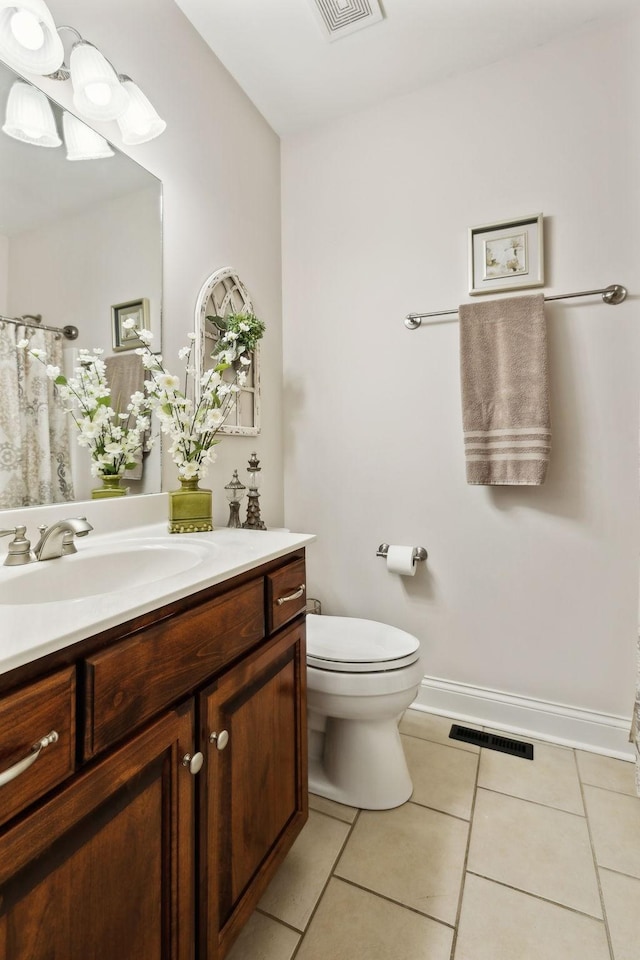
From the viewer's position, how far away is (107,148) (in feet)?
4.06

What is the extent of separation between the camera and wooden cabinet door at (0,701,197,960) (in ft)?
1.65

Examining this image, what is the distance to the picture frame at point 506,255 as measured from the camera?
165 cm

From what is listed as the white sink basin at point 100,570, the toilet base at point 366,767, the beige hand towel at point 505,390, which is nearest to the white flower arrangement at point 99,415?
the white sink basin at point 100,570

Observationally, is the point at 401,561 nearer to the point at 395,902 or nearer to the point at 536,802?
the point at 536,802

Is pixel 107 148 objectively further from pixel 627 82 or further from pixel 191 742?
pixel 627 82

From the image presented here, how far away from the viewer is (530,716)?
170 centimetres

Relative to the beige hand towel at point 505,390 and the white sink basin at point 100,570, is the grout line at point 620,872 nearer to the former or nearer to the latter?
the beige hand towel at point 505,390

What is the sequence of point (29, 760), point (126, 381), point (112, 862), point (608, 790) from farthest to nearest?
point (608, 790), point (126, 381), point (112, 862), point (29, 760)

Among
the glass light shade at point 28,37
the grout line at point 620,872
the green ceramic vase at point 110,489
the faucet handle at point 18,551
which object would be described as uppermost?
the glass light shade at point 28,37

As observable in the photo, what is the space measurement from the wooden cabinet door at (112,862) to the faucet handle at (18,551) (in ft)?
1.45

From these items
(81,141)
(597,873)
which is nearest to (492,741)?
(597,873)

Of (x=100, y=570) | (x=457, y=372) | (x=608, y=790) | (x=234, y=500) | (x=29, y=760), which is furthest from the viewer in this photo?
(x=457, y=372)

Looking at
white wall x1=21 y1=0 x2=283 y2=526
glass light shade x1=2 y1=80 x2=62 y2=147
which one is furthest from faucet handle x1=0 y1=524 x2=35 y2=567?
glass light shade x1=2 y1=80 x2=62 y2=147

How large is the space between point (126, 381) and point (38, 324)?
0.89 feet
